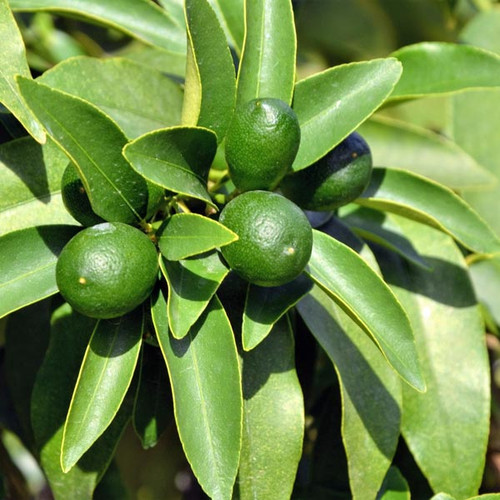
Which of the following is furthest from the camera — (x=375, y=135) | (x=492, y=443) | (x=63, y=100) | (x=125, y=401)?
(x=492, y=443)

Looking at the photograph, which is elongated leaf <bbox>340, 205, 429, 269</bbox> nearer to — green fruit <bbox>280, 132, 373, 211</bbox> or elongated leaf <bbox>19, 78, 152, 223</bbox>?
green fruit <bbox>280, 132, 373, 211</bbox>

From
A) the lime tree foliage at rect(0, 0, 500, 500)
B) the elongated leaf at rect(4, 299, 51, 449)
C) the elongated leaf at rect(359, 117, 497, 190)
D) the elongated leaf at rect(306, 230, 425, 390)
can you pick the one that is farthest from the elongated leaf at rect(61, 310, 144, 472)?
the elongated leaf at rect(359, 117, 497, 190)

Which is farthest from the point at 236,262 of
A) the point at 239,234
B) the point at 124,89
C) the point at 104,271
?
the point at 124,89

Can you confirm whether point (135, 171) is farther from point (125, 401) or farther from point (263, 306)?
point (125, 401)

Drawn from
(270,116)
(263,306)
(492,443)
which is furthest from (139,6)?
(492,443)

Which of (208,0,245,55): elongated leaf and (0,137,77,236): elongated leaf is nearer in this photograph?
(0,137,77,236): elongated leaf

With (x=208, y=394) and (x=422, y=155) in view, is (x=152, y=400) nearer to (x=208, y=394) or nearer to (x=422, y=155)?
Answer: (x=208, y=394)

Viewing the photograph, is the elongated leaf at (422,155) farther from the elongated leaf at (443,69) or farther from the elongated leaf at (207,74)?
the elongated leaf at (207,74)
